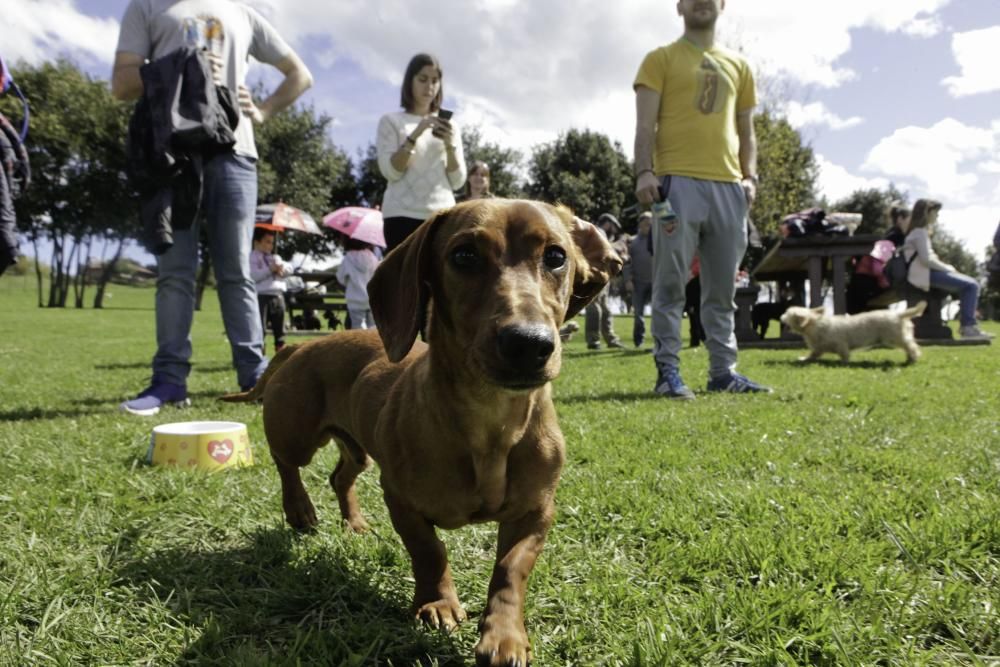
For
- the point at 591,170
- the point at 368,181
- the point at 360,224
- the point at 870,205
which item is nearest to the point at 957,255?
the point at 870,205

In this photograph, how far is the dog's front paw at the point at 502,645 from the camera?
1401mm

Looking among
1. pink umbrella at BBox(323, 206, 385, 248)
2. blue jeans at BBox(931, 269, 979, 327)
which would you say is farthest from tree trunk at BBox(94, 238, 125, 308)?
blue jeans at BBox(931, 269, 979, 327)

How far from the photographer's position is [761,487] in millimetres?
2795

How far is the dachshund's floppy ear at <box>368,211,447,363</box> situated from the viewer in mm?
1911

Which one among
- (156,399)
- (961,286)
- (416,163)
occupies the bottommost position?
(156,399)

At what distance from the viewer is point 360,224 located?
9367mm

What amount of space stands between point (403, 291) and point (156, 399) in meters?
3.49

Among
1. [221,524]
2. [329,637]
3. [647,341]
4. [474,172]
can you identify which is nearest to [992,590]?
[329,637]

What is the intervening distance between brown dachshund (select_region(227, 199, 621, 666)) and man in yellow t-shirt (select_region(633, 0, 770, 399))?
335 centimetres

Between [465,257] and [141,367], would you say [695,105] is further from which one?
[141,367]

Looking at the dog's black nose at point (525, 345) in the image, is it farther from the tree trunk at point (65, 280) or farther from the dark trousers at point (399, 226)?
the tree trunk at point (65, 280)

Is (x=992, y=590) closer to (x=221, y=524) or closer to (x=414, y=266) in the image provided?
(x=414, y=266)

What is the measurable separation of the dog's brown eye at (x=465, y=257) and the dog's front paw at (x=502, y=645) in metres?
0.89

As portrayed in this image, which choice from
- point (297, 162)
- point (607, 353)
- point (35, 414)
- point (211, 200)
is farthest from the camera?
point (297, 162)
